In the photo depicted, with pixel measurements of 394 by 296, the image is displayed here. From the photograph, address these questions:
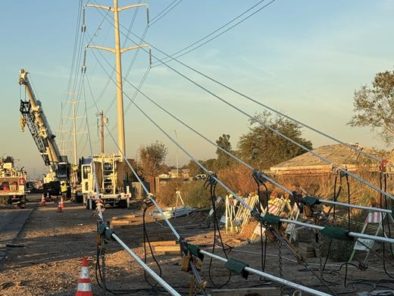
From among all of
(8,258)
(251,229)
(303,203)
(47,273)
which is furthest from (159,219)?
(303,203)

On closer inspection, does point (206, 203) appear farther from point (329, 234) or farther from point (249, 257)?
point (329, 234)

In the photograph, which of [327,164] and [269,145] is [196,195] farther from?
[269,145]

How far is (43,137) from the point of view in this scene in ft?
174

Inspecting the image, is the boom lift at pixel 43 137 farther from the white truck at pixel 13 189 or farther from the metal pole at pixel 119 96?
the metal pole at pixel 119 96

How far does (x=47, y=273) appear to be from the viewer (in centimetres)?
1284

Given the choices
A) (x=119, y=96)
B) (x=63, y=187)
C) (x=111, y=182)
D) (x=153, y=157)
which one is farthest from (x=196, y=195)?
(x=153, y=157)

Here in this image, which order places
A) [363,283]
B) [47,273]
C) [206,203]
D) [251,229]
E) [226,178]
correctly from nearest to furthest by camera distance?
[363,283] → [47,273] → [251,229] → [226,178] → [206,203]

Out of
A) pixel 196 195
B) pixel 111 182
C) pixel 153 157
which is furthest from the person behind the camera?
pixel 153 157

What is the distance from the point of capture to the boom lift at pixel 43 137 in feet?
173

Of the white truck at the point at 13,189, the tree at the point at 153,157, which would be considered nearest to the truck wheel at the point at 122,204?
the white truck at the point at 13,189

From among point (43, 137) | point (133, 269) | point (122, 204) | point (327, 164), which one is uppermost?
point (43, 137)

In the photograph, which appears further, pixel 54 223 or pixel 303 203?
pixel 54 223

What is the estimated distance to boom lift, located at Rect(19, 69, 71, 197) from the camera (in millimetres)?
52594

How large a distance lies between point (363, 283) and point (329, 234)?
169 inches
